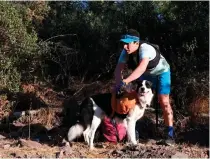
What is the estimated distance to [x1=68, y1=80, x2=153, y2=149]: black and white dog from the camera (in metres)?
6.61

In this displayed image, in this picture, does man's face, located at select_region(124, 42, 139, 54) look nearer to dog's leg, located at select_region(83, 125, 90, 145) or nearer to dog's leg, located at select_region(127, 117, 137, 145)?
dog's leg, located at select_region(127, 117, 137, 145)

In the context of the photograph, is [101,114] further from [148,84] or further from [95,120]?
[148,84]

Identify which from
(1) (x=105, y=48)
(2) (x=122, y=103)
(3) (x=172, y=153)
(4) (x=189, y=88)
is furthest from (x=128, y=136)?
(1) (x=105, y=48)

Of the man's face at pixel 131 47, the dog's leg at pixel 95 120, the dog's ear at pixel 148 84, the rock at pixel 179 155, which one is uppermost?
the man's face at pixel 131 47

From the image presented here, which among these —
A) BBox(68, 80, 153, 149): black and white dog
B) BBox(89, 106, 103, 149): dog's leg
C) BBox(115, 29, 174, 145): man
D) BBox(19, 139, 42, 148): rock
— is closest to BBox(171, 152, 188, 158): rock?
BBox(115, 29, 174, 145): man

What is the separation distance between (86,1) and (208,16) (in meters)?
4.60

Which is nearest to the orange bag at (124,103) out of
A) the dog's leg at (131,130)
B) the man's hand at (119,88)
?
the man's hand at (119,88)

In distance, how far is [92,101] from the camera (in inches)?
263

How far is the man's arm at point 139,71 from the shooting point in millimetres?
5898

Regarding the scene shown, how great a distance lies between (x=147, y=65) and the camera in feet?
20.5

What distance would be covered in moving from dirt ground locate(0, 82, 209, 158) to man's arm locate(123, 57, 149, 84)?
1.00 metres

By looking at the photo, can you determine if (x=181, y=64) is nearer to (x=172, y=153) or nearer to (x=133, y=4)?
(x=133, y=4)

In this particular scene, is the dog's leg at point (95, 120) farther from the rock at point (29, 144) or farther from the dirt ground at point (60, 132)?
the rock at point (29, 144)

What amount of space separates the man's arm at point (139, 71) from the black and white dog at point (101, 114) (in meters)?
0.63
